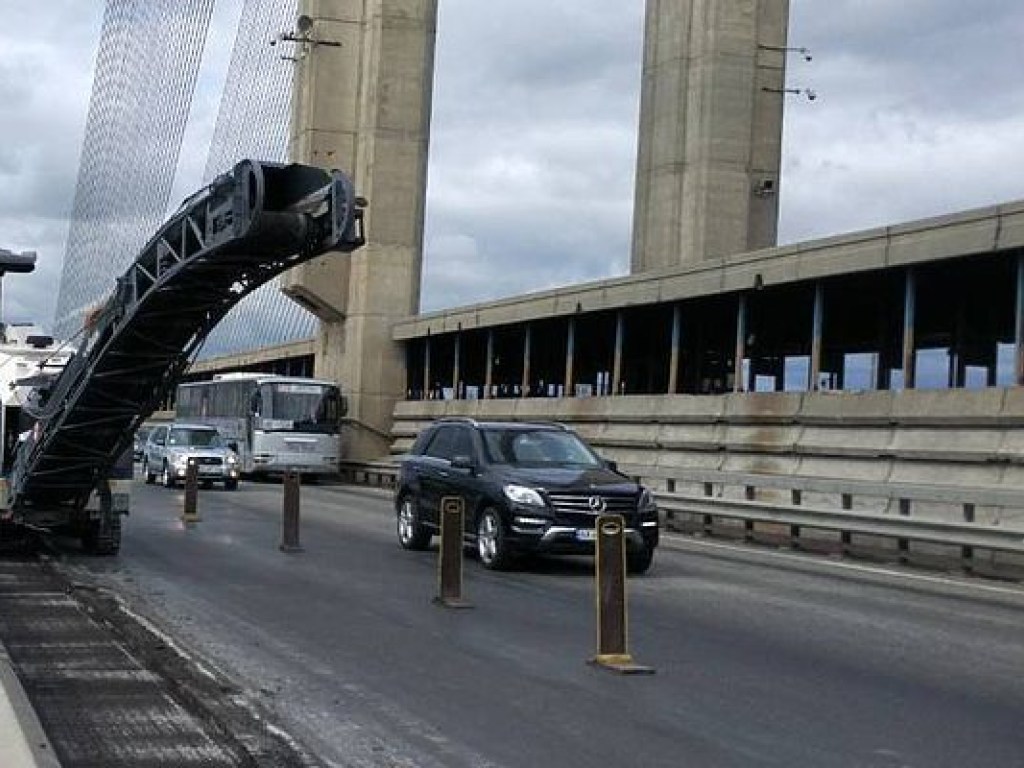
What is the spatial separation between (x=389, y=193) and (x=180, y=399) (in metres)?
14.0

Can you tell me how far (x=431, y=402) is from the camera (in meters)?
42.3

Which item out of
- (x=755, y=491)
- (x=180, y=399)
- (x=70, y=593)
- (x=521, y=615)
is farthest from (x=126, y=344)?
(x=180, y=399)

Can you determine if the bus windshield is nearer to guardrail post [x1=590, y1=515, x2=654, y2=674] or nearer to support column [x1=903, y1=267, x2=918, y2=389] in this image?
support column [x1=903, y1=267, x2=918, y2=389]

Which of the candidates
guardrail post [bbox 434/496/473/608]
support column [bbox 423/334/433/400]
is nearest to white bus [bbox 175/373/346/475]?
support column [bbox 423/334/433/400]

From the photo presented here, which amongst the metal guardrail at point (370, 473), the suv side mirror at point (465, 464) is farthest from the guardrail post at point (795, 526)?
the metal guardrail at point (370, 473)

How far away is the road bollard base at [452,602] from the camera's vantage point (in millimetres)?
12202

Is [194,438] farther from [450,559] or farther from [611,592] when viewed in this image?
[611,592]

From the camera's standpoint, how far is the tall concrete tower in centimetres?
3831

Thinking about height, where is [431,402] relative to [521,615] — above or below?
above

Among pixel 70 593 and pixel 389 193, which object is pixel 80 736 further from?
pixel 389 193

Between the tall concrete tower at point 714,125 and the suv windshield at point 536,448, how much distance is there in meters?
22.3

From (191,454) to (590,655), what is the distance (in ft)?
85.9

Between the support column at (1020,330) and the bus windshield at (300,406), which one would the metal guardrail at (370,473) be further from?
the support column at (1020,330)

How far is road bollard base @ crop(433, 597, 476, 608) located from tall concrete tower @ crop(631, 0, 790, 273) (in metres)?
26.9
